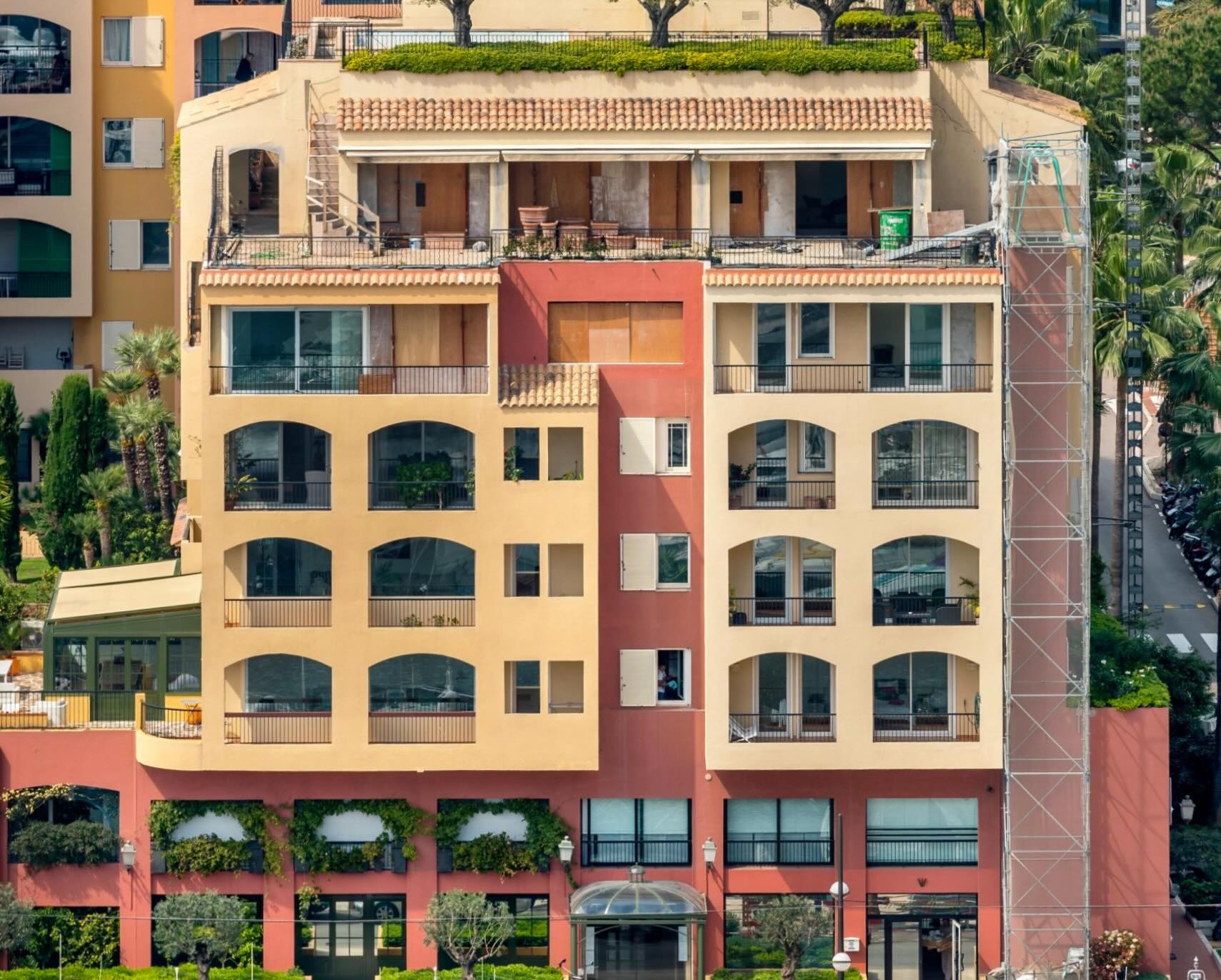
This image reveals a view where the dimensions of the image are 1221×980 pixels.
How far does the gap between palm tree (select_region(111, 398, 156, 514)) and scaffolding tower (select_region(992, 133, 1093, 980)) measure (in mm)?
31259

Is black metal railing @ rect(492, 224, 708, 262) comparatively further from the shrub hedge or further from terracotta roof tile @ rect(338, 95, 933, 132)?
the shrub hedge

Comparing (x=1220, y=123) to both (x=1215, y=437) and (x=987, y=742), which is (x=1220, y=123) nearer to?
(x=1215, y=437)

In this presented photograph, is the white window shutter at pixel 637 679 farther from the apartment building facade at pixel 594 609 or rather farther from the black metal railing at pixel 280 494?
the black metal railing at pixel 280 494

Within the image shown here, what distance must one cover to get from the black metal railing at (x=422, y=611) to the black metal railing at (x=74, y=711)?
713cm

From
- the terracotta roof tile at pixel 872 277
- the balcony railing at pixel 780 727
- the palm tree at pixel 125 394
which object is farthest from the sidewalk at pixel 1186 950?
the palm tree at pixel 125 394

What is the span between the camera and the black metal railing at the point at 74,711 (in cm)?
9056

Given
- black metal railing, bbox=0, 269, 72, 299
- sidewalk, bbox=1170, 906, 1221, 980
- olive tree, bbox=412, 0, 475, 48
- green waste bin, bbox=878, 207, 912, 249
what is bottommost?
sidewalk, bbox=1170, 906, 1221, 980

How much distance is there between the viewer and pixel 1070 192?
9044 centimetres

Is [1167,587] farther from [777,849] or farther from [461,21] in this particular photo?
[461,21]

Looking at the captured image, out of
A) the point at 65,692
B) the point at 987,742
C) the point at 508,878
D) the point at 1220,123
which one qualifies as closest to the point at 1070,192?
the point at 987,742

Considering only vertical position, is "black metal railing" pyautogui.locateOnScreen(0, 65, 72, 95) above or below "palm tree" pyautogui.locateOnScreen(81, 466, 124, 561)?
above

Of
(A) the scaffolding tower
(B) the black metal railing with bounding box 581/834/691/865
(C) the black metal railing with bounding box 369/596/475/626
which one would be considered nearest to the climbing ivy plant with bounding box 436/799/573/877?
(B) the black metal railing with bounding box 581/834/691/865

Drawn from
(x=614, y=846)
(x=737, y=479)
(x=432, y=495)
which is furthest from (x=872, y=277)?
(x=614, y=846)

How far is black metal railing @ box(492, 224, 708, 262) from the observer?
3556 inches
